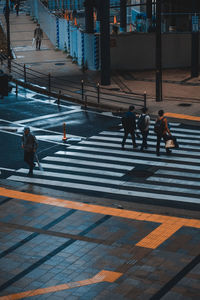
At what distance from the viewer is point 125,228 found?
53.6 feet

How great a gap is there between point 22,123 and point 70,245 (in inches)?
557

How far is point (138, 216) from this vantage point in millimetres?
17188

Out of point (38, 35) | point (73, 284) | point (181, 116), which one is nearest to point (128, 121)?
point (181, 116)

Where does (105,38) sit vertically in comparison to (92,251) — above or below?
above

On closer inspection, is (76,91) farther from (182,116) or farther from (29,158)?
(29,158)

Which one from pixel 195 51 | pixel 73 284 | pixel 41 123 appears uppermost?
pixel 195 51

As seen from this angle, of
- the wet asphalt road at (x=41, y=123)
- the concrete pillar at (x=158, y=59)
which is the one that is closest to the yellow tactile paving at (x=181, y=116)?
the wet asphalt road at (x=41, y=123)

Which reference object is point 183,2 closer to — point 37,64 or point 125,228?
point 37,64

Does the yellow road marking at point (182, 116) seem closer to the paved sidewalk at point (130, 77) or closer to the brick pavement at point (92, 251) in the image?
the paved sidewalk at point (130, 77)

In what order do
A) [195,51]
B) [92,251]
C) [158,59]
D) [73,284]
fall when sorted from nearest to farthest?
[73,284]
[92,251]
[158,59]
[195,51]

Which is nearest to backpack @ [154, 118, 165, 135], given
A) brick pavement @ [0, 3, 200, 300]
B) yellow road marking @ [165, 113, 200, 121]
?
brick pavement @ [0, 3, 200, 300]

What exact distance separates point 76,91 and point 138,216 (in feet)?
61.9

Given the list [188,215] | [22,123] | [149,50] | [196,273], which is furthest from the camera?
[149,50]

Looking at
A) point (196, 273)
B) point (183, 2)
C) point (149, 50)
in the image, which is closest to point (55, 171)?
point (196, 273)
